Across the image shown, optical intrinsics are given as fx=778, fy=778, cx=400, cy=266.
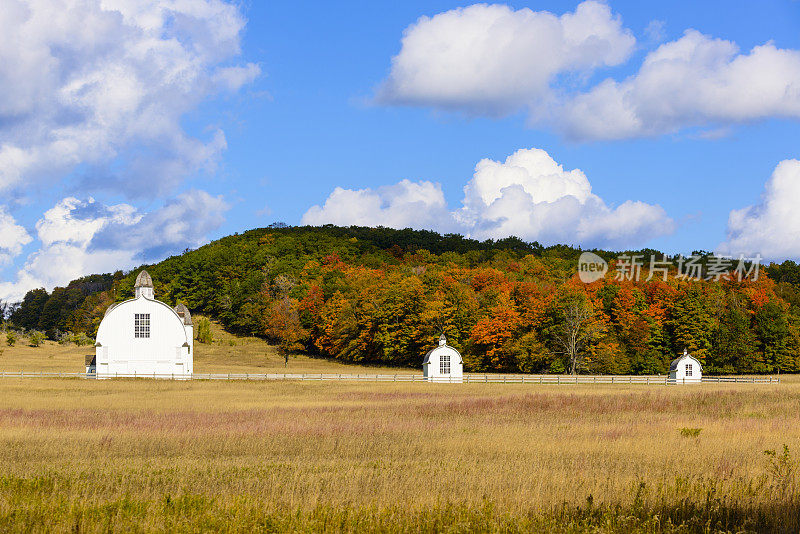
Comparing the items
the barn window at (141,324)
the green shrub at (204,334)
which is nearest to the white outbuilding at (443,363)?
the barn window at (141,324)

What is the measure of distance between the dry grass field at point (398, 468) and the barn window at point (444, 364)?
33.6 metres

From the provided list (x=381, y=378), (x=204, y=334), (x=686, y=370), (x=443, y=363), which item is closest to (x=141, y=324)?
(x=381, y=378)

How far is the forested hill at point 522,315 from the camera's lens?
293 feet

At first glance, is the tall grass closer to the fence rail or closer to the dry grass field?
the dry grass field

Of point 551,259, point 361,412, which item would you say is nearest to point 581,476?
point 361,412

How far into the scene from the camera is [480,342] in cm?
9031

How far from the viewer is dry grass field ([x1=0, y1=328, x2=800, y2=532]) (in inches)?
518

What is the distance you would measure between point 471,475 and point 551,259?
12112cm

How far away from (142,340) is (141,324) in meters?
1.46

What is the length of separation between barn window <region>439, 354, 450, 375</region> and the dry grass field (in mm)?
33617

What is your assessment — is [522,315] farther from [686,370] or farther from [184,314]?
[184,314]

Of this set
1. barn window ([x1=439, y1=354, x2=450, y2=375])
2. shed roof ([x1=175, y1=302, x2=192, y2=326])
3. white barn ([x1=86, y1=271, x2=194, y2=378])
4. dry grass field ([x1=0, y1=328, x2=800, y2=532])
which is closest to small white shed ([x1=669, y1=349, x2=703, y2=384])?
barn window ([x1=439, y1=354, x2=450, y2=375])

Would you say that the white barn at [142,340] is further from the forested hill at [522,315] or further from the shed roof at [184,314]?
the forested hill at [522,315]

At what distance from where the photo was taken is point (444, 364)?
73.8m
